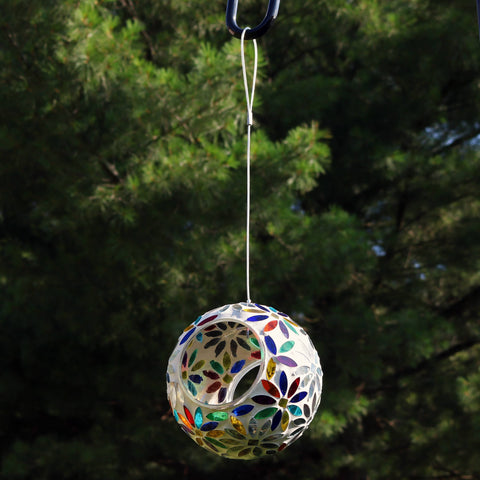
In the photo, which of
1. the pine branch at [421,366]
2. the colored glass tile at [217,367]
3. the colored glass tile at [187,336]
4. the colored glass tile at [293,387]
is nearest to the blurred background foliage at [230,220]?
the pine branch at [421,366]

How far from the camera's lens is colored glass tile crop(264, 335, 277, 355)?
3.54 feet

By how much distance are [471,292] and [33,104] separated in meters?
2.99

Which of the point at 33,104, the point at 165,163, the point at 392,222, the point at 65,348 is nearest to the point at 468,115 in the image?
the point at 392,222

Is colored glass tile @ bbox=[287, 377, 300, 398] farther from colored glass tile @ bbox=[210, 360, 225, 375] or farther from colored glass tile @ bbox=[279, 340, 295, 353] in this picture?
colored glass tile @ bbox=[210, 360, 225, 375]

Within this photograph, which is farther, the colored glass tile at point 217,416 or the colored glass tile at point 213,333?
the colored glass tile at point 213,333

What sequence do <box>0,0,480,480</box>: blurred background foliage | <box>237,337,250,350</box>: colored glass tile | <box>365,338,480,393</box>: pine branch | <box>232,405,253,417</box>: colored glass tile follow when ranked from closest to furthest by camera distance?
1. <box>232,405,253,417</box>: colored glass tile
2. <box>237,337,250,350</box>: colored glass tile
3. <box>0,0,480,480</box>: blurred background foliage
4. <box>365,338,480,393</box>: pine branch

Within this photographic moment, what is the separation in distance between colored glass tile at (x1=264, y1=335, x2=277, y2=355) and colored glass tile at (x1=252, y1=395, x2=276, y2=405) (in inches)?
3.1

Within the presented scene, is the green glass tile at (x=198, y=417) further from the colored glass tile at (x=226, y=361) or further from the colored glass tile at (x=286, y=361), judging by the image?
the colored glass tile at (x=226, y=361)

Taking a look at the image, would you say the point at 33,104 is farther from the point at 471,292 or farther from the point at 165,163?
the point at 471,292

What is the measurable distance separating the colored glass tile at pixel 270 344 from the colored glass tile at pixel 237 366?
36 cm

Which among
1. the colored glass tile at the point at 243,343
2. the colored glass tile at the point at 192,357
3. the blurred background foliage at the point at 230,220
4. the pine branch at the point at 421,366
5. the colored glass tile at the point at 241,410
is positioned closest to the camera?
the colored glass tile at the point at 241,410

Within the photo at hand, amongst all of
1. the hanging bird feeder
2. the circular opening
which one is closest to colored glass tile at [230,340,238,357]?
the circular opening

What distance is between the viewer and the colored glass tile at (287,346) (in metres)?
1.09

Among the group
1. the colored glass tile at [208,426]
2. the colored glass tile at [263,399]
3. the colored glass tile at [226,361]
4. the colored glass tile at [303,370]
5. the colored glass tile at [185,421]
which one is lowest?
the colored glass tile at [208,426]
